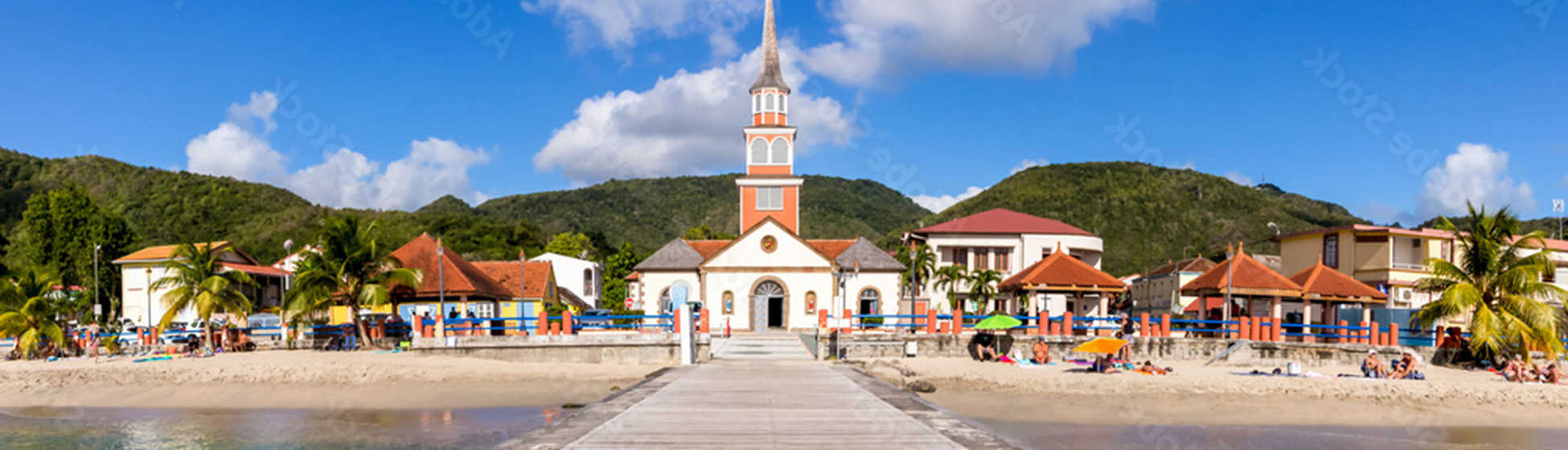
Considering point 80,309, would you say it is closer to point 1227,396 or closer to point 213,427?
point 213,427

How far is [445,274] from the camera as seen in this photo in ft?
117

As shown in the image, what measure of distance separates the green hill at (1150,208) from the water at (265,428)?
76.6 m

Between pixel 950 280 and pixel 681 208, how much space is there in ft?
283

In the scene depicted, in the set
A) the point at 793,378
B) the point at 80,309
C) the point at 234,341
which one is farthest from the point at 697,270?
the point at 80,309

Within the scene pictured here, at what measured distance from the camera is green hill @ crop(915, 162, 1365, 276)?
97000mm

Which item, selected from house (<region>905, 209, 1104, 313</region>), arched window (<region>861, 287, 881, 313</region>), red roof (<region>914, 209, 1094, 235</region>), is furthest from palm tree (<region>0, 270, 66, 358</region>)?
red roof (<region>914, 209, 1094, 235</region>)

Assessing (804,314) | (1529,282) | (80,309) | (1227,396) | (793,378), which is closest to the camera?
(793,378)

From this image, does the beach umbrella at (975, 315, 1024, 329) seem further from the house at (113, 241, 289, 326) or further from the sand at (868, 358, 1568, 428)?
the house at (113, 241, 289, 326)

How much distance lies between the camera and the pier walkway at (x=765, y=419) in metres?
12.8

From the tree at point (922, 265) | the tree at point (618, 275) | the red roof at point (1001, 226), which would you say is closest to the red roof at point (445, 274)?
the tree at point (618, 275)

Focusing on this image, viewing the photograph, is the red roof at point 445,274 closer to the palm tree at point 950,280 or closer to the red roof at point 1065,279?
the red roof at point 1065,279

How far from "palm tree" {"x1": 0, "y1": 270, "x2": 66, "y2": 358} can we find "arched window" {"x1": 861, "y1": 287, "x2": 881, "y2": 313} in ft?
92.6

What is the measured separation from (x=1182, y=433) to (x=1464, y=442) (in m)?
4.67

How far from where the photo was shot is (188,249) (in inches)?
1260
